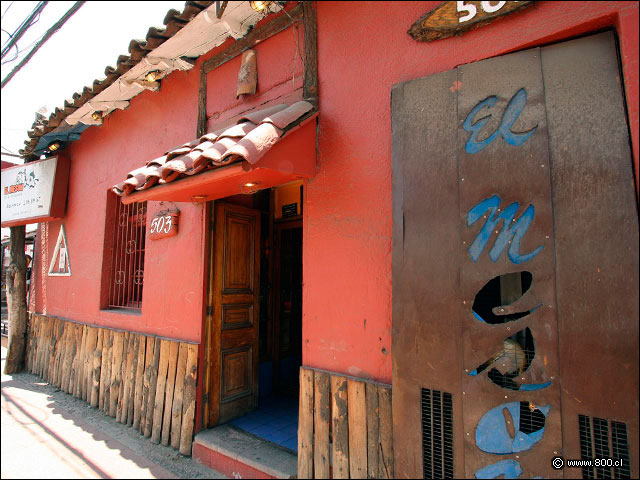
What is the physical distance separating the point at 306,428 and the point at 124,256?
13.7 feet

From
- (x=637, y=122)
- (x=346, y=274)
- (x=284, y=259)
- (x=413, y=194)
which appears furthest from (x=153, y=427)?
(x=637, y=122)

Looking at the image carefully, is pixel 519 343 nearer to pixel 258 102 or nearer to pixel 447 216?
pixel 447 216

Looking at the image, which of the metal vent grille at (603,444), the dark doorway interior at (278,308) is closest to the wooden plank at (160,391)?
the dark doorway interior at (278,308)

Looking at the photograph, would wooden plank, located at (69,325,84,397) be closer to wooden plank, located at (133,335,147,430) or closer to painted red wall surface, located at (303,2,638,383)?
wooden plank, located at (133,335,147,430)

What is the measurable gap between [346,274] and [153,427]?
3.08m

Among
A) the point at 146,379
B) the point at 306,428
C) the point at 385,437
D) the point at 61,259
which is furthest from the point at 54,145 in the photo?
A: the point at 385,437

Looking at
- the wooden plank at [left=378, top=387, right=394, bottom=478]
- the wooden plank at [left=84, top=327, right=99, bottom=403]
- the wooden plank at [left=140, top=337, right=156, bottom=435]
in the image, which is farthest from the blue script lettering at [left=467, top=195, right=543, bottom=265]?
the wooden plank at [left=84, top=327, right=99, bottom=403]

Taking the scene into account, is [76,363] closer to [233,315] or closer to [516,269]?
[233,315]

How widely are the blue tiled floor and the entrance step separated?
0.34 ft

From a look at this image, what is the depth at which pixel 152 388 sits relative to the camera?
434 centimetres

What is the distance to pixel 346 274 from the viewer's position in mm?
2865

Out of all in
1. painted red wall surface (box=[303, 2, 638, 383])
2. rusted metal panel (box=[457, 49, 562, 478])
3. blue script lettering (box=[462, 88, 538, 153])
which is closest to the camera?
rusted metal panel (box=[457, 49, 562, 478])

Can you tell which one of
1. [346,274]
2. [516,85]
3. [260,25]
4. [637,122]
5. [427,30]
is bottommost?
[346,274]

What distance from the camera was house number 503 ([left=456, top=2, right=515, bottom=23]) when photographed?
2.35m
